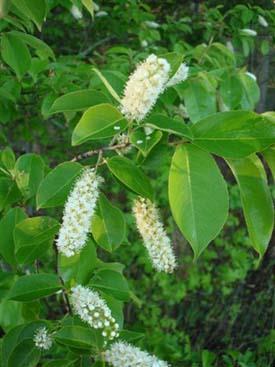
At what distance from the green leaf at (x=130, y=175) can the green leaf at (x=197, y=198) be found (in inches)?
4.7

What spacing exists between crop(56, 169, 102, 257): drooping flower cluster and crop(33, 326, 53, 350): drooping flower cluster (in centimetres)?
26

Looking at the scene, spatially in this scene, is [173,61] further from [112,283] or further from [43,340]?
[43,340]

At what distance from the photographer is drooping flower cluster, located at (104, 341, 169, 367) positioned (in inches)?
43.1

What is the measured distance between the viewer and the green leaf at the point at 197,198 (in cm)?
83

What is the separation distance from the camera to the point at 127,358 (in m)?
1.11

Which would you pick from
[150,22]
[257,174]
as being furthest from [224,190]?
[150,22]

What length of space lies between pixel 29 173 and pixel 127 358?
0.41 meters

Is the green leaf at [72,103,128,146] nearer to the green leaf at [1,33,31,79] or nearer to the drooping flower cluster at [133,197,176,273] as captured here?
the drooping flower cluster at [133,197,176,273]

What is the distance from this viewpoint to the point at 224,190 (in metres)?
0.85

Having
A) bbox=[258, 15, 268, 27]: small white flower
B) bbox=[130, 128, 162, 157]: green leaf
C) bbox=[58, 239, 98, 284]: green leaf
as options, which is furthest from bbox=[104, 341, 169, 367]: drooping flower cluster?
bbox=[258, 15, 268, 27]: small white flower

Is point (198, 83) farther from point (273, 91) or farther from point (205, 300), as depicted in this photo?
point (273, 91)

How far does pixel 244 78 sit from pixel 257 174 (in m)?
0.84

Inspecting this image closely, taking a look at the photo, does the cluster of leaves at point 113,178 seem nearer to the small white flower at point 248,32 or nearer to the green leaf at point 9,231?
the green leaf at point 9,231

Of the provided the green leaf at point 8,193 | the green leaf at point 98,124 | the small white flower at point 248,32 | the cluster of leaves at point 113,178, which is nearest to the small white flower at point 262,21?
the small white flower at point 248,32
